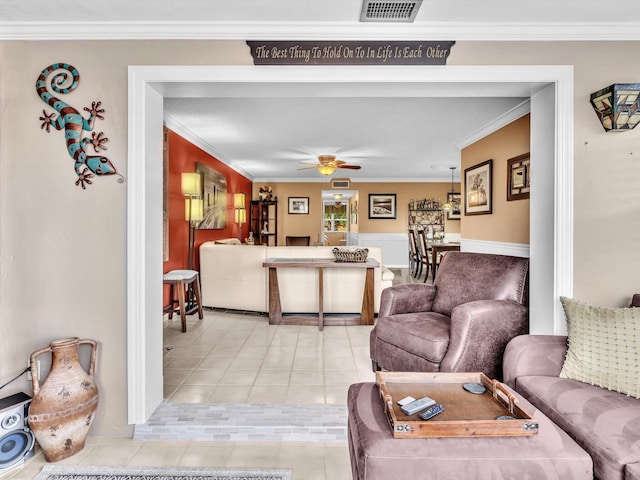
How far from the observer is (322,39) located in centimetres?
198

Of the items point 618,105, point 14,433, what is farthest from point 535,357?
point 14,433

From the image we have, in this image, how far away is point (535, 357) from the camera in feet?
5.73

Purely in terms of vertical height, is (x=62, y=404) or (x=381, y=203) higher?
(x=381, y=203)

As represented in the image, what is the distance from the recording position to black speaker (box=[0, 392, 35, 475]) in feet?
5.62

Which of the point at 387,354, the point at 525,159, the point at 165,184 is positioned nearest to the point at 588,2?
the point at 525,159

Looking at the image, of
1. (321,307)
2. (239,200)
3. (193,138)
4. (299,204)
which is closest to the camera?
(321,307)

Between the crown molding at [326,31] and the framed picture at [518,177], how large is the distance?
50.6 inches

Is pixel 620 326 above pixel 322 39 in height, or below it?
below

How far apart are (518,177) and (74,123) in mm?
3478

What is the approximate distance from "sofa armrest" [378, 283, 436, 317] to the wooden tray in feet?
3.56

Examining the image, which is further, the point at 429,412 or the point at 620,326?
the point at 620,326

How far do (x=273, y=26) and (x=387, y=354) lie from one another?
7.13ft

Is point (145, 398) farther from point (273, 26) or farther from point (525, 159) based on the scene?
point (525, 159)

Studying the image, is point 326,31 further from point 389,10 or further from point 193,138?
point 193,138
